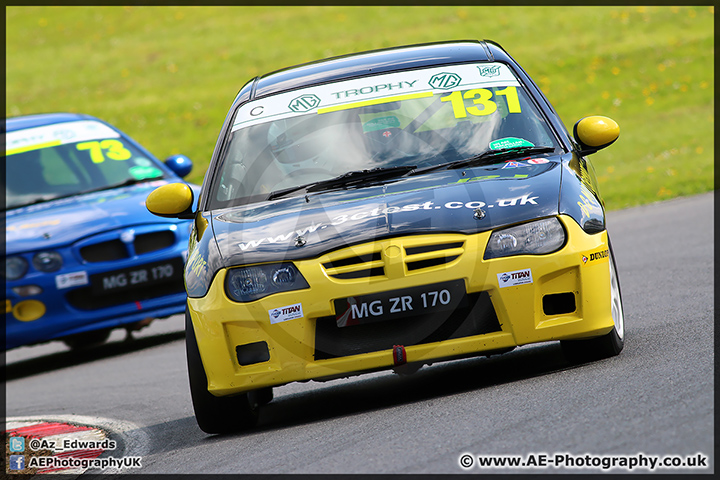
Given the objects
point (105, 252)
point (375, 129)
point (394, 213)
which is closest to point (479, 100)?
point (375, 129)

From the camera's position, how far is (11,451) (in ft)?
21.0

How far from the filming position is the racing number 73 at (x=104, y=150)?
10.6m

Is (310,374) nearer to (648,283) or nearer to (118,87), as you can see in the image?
(648,283)

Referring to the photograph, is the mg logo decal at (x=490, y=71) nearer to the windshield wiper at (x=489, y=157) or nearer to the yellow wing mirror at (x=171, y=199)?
the windshield wiper at (x=489, y=157)

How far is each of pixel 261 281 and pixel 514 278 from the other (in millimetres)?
1172

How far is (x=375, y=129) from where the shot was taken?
6020 millimetres

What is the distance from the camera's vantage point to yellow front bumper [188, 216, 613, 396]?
4.95m

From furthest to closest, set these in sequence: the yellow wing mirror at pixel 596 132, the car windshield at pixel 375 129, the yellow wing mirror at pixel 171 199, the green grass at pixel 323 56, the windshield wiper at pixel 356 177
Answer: the green grass at pixel 323 56, the yellow wing mirror at pixel 171 199, the yellow wing mirror at pixel 596 132, the car windshield at pixel 375 129, the windshield wiper at pixel 356 177

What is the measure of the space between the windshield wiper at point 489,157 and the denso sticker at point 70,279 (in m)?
4.59

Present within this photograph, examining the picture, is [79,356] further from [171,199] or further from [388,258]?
[388,258]

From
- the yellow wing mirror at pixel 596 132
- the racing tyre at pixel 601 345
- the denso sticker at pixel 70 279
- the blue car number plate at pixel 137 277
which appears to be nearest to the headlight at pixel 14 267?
the denso sticker at pixel 70 279

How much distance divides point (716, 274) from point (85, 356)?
5.96 meters

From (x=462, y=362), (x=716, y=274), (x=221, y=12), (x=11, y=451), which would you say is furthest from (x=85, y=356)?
(x=221, y=12)

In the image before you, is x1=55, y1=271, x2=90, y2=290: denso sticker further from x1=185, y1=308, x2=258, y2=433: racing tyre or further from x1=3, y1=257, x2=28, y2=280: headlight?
x1=185, y1=308, x2=258, y2=433: racing tyre
